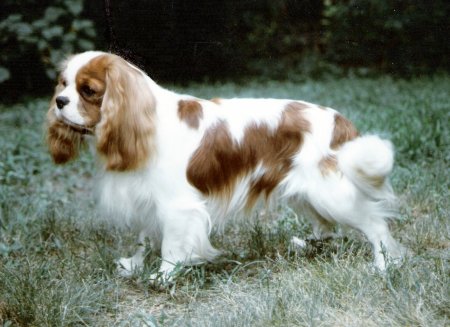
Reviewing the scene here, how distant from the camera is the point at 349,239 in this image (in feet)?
13.3

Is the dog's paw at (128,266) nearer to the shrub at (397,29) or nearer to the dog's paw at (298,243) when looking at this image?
the dog's paw at (298,243)

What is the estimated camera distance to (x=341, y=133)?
3.62 meters

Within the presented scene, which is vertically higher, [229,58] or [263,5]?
[263,5]

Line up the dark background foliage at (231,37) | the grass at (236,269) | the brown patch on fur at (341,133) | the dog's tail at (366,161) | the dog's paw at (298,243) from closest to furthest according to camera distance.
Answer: the grass at (236,269) < the dog's tail at (366,161) < the brown patch on fur at (341,133) < the dog's paw at (298,243) < the dark background foliage at (231,37)

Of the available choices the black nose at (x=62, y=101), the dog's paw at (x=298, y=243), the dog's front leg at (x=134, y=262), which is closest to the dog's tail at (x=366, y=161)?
the dog's paw at (x=298, y=243)

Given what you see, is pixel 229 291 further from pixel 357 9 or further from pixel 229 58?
pixel 229 58

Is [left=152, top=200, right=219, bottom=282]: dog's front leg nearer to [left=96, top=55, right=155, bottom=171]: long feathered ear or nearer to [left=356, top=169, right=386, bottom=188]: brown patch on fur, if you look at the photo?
[left=96, top=55, right=155, bottom=171]: long feathered ear

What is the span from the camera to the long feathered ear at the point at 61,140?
3639 millimetres

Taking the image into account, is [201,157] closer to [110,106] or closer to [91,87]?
[110,106]

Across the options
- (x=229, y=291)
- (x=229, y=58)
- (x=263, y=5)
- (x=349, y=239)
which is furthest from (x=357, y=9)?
(x=229, y=291)

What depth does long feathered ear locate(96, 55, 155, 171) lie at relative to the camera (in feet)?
11.0

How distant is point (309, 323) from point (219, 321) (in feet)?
1.34

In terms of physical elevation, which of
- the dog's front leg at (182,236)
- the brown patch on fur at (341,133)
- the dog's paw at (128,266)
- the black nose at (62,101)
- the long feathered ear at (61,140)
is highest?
the black nose at (62,101)

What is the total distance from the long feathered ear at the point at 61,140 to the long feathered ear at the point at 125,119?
266 millimetres
